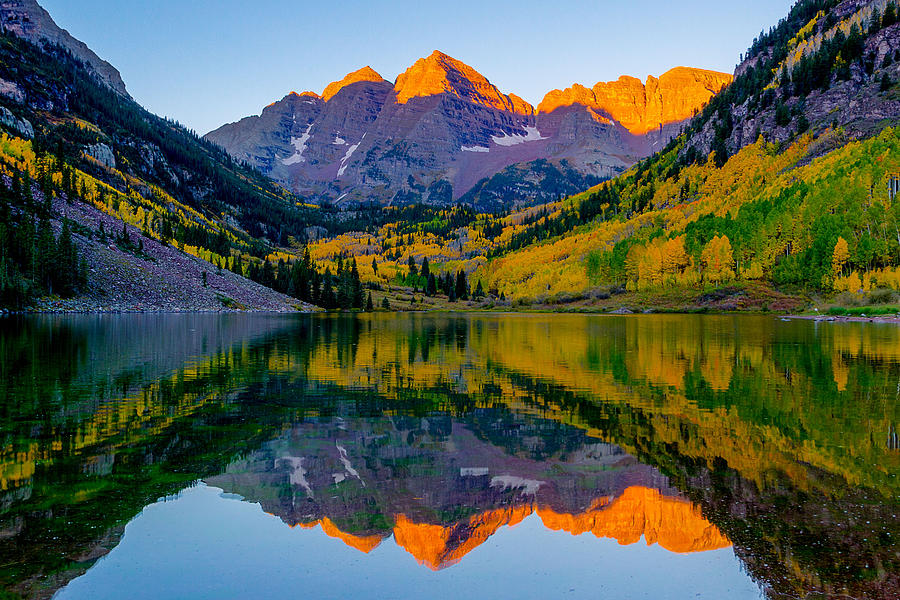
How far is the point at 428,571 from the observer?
9594 mm

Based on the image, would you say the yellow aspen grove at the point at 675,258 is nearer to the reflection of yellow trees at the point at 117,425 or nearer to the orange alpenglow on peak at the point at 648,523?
the reflection of yellow trees at the point at 117,425

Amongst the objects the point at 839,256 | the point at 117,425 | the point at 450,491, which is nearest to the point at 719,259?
the point at 839,256

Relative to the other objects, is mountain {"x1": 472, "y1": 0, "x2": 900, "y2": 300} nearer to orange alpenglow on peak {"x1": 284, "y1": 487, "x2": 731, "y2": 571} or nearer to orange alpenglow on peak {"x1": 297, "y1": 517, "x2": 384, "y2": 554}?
orange alpenglow on peak {"x1": 284, "y1": 487, "x2": 731, "y2": 571}

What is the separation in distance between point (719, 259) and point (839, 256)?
2902 cm

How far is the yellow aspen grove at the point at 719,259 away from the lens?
13238 centimetres

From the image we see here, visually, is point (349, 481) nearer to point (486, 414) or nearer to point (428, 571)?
point (428, 571)

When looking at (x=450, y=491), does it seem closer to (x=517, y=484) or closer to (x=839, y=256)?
(x=517, y=484)

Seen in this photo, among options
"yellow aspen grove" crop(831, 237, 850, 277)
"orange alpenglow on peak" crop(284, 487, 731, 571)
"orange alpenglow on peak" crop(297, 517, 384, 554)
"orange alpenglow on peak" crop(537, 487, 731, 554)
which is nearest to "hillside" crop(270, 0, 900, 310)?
"yellow aspen grove" crop(831, 237, 850, 277)

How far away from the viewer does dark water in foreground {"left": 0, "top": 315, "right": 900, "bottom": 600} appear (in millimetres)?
9109

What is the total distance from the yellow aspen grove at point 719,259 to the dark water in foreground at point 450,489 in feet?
Answer: 373

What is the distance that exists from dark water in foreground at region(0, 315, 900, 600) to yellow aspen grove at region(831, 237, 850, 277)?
311 ft

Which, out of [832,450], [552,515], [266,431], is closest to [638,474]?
[552,515]

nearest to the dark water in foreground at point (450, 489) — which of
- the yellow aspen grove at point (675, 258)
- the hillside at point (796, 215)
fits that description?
the hillside at point (796, 215)

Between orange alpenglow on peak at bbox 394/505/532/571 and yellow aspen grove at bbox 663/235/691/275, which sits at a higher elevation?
yellow aspen grove at bbox 663/235/691/275
